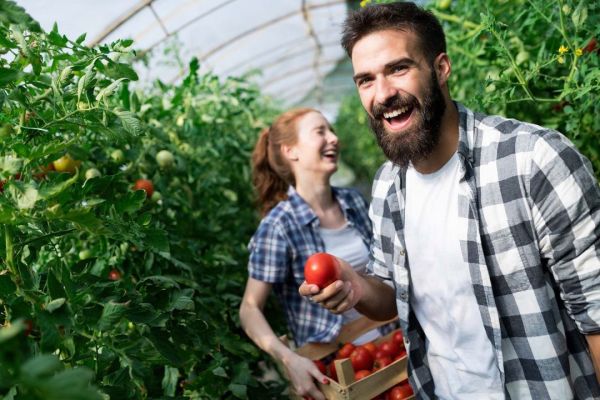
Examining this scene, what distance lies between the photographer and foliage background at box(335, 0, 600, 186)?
151 cm

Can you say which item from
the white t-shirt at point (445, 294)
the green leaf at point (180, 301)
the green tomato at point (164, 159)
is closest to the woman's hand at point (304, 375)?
the white t-shirt at point (445, 294)

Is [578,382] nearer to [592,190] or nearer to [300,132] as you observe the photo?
[592,190]

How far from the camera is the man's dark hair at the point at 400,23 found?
55.5 inches

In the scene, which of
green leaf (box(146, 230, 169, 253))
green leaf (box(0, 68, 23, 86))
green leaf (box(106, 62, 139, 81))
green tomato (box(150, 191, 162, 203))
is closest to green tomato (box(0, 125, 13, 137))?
green leaf (box(0, 68, 23, 86))

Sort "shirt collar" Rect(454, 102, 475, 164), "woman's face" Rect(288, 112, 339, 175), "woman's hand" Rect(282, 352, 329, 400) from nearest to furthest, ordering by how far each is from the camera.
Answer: "shirt collar" Rect(454, 102, 475, 164) → "woman's hand" Rect(282, 352, 329, 400) → "woman's face" Rect(288, 112, 339, 175)

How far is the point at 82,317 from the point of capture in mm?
997

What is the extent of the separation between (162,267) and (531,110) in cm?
157

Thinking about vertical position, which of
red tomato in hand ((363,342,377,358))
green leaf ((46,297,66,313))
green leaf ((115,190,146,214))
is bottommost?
red tomato in hand ((363,342,377,358))

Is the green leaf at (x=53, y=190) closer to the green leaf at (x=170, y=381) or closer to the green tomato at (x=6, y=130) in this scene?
the green tomato at (x=6, y=130)

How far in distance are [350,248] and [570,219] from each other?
3.93 ft

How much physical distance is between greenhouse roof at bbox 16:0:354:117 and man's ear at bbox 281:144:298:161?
621 millimetres

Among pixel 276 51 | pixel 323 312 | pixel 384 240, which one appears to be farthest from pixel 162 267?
pixel 276 51

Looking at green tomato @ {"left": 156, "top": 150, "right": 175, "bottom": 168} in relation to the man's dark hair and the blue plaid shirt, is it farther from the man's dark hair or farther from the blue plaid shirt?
the man's dark hair

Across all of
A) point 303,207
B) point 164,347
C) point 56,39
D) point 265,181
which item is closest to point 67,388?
point 164,347
